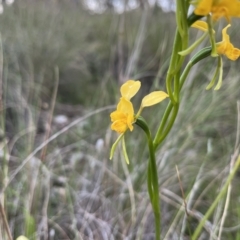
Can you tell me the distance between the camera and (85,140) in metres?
1.43

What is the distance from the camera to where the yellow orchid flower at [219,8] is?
34 cm

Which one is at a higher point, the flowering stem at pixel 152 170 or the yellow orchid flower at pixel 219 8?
the yellow orchid flower at pixel 219 8

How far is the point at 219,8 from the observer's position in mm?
346

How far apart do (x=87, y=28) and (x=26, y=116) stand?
136 cm

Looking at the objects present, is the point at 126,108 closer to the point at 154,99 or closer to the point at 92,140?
the point at 154,99

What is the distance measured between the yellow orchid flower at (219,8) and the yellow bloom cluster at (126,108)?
3.9 inches

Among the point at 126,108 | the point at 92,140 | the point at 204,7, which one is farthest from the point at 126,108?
the point at 92,140

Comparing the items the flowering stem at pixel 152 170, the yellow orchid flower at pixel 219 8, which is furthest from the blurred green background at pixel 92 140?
the yellow orchid flower at pixel 219 8

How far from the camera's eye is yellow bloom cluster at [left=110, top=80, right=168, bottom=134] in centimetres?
41

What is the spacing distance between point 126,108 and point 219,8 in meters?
0.14

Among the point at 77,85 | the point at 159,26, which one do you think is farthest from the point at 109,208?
the point at 159,26

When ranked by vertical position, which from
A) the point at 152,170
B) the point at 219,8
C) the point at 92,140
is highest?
the point at 219,8

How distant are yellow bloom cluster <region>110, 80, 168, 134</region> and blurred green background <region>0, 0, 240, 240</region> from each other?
10.5 inches

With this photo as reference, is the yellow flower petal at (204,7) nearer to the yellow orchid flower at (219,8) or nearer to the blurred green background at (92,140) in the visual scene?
the yellow orchid flower at (219,8)
